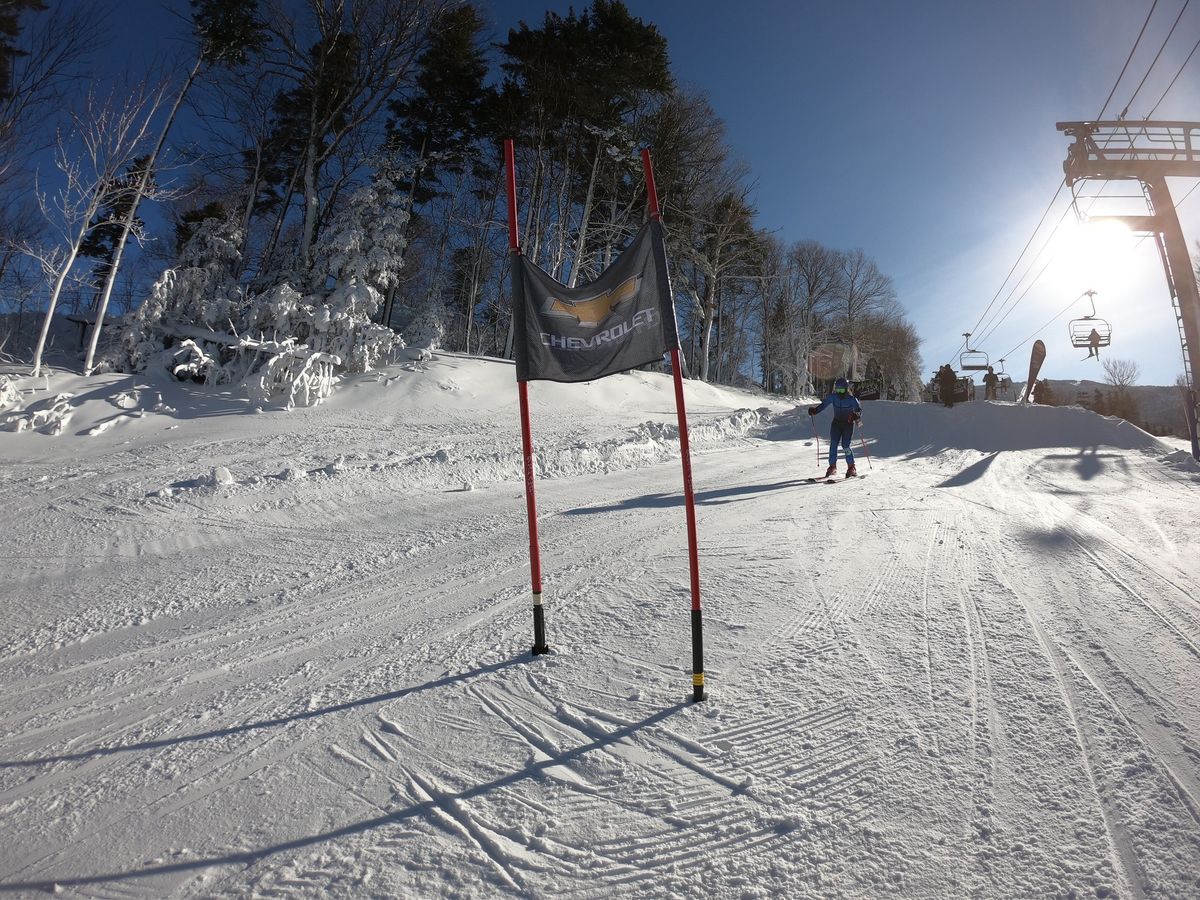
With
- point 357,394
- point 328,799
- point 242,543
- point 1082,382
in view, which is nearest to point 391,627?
point 328,799

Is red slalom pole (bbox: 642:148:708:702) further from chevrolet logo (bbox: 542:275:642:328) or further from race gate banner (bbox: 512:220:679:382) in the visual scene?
chevrolet logo (bbox: 542:275:642:328)

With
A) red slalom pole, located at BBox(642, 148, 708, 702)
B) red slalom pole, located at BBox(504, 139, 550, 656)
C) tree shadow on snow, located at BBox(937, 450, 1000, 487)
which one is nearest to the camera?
red slalom pole, located at BBox(642, 148, 708, 702)

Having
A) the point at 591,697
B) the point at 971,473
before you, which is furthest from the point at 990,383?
the point at 591,697

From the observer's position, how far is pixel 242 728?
271 cm

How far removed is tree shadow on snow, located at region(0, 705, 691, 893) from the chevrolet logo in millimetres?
2308

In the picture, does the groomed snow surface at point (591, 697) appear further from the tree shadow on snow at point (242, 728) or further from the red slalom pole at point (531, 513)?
the red slalom pole at point (531, 513)

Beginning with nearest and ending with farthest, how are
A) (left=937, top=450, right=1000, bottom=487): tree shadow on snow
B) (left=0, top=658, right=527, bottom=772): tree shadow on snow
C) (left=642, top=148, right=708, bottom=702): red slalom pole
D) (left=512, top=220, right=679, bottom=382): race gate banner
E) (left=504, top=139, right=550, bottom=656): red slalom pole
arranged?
(left=0, top=658, right=527, bottom=772): tree shadow on snow → (left=642, top=148, right=708, bottom=702): red slalom pole → (left=512, top=220, right=679, bottom=382): race gate banner → (left=504, top=139, right=550, bottom=656): red slalom pole → (left=937, top=450, right=1000, bottom=487): tree shadow on snow

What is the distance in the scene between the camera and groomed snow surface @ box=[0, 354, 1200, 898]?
73.6 inches

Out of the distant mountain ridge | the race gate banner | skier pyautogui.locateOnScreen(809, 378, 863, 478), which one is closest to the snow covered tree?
skier pyautogui.locateOnScreen(809, 378, 863, 478)

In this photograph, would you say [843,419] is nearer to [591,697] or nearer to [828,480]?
[828,480]

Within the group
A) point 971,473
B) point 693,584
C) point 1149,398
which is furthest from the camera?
point 1149,398

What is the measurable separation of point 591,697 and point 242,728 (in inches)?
70.1

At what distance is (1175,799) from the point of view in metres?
2.01

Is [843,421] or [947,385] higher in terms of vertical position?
[947,385]
